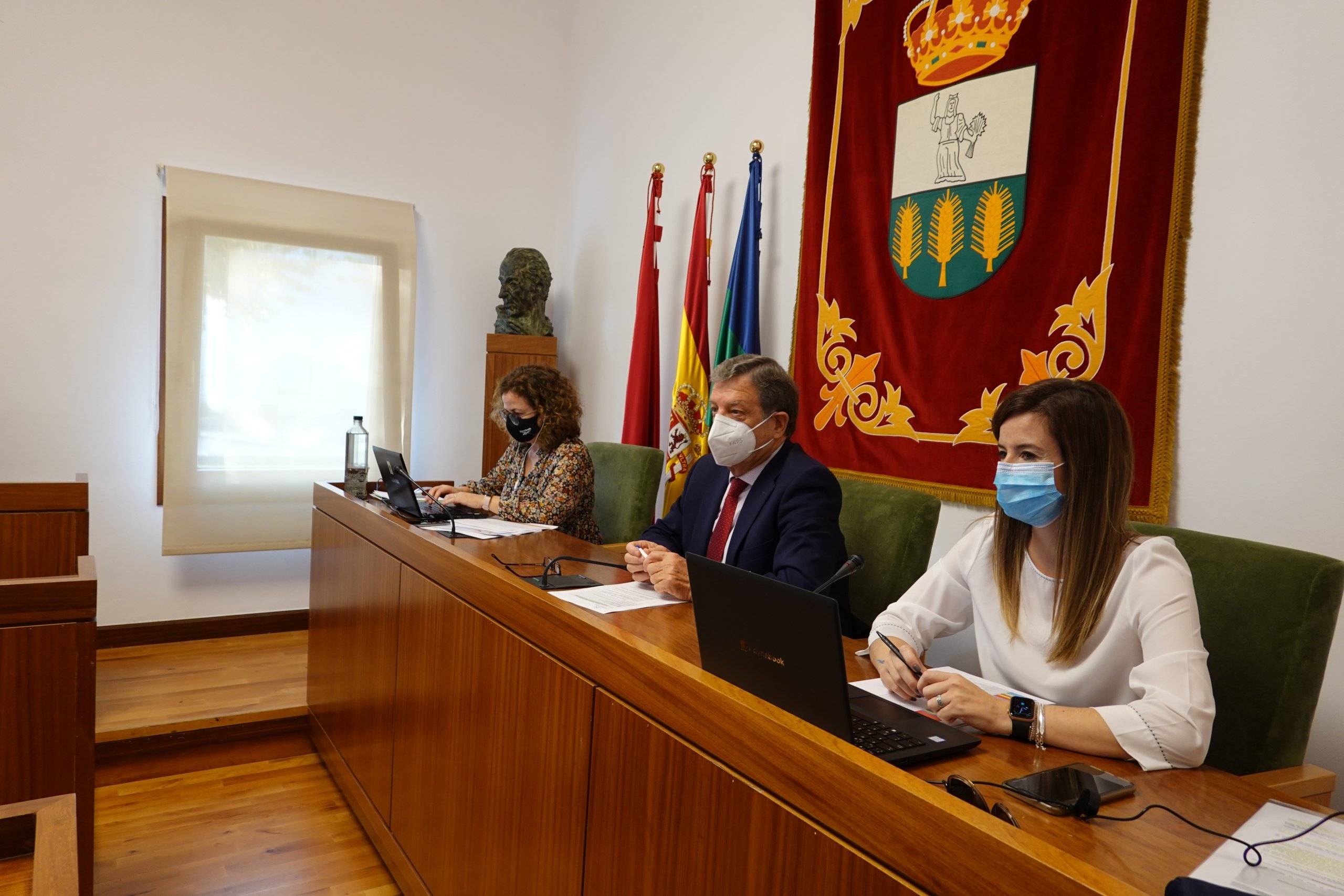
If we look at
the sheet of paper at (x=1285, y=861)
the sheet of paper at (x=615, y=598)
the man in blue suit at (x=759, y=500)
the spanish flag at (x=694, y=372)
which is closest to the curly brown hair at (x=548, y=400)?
the spanish flag at (x=694, y=372)

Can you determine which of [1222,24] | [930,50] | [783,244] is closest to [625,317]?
[783,244]

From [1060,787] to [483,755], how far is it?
111 cm

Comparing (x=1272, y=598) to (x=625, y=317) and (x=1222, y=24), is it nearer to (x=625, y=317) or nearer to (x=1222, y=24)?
(x=1222, y=24)

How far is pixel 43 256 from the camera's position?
346 cm

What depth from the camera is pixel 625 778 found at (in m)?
1.21

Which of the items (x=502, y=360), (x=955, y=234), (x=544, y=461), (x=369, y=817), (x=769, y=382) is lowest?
(x=369, y=817)

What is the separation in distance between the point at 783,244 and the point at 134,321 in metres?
2.77

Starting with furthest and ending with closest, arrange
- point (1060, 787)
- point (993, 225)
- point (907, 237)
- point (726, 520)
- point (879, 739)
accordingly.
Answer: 1. point (907, 237)
2. point (993, 225)
3. point (726, 520)
4. point (879, 739)
5. point (1060, 787)

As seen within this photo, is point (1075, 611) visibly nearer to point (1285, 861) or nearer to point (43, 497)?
point (1285, 861)

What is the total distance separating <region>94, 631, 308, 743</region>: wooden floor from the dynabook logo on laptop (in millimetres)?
2529

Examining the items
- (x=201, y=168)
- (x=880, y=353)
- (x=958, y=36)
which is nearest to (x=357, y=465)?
(x=201, y=168)

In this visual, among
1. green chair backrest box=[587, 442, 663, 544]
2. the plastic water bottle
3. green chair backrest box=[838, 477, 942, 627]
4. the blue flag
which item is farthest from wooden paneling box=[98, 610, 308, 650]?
green chair backrest box=[838, 477, 942, 627]

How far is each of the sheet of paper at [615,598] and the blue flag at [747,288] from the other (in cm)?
136

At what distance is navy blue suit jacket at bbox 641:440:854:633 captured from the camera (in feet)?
5.92
